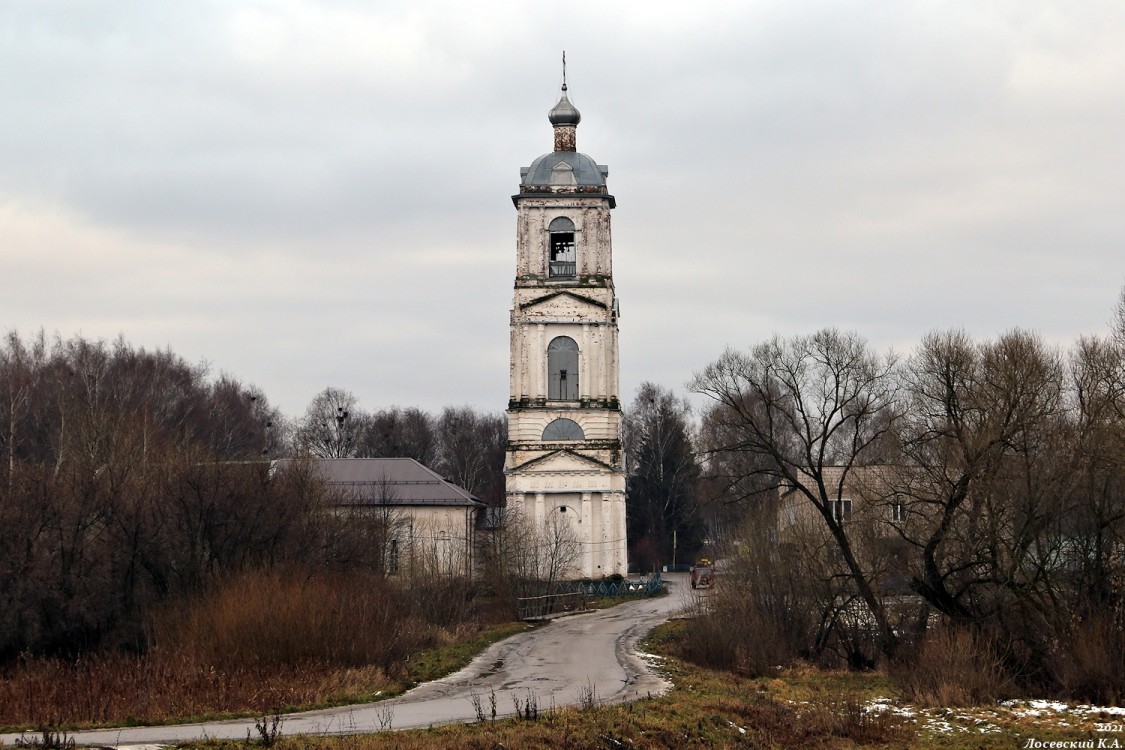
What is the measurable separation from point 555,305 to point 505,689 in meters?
37.8

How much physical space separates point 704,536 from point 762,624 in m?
61.6

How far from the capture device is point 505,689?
24172mm

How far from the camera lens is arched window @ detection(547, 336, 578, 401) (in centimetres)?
6109

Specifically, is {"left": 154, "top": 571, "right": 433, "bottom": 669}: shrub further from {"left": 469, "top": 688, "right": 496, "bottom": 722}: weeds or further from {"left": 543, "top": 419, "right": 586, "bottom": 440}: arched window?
{"left": 543, "top": 419, "right": 586, "bottom": 440}: arched window

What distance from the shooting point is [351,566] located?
33.9 m

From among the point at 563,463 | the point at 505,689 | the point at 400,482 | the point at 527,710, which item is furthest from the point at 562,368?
the point at 527,710

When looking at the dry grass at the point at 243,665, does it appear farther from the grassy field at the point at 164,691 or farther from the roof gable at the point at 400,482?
the roof gable at the point at 400,482

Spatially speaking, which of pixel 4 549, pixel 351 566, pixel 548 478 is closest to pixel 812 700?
pixel 351 566

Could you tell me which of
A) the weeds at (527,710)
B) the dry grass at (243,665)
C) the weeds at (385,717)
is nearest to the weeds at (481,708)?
the weeds at (527,710)

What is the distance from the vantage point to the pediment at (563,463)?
5997 cm

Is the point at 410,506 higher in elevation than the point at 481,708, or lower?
higher

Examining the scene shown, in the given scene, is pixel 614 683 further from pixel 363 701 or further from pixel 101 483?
pixel 101 483

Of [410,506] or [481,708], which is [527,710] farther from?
[410,506]

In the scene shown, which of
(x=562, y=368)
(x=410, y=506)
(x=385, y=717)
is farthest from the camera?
(x=562, y=368)
